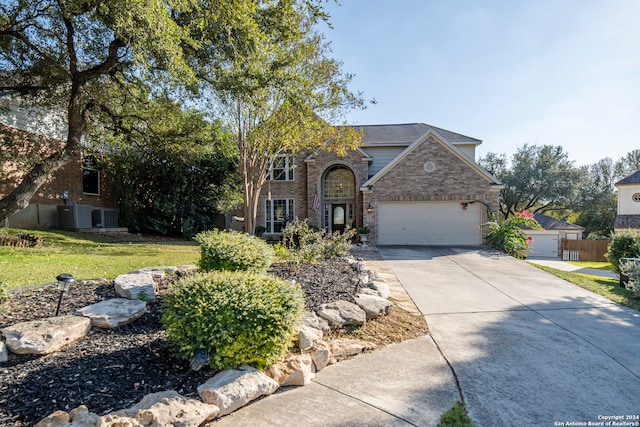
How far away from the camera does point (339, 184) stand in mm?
18578

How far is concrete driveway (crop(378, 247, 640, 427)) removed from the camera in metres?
2.58

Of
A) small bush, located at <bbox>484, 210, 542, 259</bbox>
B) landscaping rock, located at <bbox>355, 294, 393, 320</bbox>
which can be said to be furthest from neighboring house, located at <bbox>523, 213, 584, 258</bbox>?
landscaping rock, located at <bbox>355, 294, 393, 320</bbox>

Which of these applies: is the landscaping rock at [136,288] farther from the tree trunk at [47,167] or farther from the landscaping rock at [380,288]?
the tree trunk at [47,167]

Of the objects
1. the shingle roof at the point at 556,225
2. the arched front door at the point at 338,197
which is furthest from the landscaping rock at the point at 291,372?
the shingle roof at the point at 556,225

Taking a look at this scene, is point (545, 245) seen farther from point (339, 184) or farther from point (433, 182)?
point (339, 184)

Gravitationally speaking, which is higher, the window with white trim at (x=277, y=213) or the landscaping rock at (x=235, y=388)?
the window with white trim at (x=277, y=213)

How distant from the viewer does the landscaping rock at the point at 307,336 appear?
3.30 m

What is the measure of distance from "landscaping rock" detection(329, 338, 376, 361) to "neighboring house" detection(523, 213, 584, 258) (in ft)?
86.6

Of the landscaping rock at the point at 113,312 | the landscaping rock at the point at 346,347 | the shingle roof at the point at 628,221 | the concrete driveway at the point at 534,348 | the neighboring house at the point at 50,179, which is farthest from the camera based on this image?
the shingle roof at the point at 628,221

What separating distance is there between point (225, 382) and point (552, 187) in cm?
3355

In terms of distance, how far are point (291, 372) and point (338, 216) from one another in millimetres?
15977

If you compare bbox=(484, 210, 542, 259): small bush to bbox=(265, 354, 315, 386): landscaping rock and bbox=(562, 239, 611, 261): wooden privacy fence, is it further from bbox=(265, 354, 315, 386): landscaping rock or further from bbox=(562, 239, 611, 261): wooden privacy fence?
bbox=(562, 239, 611, 261): wooden privacy fence

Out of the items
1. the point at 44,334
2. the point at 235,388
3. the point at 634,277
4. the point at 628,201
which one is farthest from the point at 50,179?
the point at 628,201

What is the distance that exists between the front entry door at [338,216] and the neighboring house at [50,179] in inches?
439
